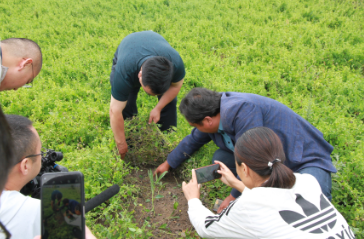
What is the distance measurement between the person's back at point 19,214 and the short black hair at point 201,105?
1380 mm

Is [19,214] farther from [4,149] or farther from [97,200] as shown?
[4,149]

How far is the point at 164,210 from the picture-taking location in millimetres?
2834

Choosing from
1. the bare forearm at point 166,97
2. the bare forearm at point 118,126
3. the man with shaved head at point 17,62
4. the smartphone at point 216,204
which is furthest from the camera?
the bare forearm at point 166,97

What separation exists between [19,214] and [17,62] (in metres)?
1.41

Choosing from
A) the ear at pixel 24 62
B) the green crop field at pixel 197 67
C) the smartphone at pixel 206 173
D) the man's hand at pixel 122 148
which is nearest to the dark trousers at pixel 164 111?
the green crop field at pixel 197 67

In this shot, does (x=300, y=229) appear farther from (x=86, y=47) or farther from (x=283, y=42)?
(x=86, y=47)

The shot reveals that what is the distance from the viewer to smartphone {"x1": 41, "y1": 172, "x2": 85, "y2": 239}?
1.35 meters

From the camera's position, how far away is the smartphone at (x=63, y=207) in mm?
1346

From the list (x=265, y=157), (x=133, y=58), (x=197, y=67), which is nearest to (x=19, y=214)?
(x=265, y=157)

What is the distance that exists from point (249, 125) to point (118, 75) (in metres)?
1.49

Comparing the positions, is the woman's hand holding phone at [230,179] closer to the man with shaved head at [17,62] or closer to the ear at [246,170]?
the ear at [246,170]

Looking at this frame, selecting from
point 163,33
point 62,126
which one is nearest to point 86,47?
point 163,33

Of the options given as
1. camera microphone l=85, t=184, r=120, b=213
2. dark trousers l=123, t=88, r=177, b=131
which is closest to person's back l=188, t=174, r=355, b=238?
camera microphone l=85, t=184, r=120, b=213

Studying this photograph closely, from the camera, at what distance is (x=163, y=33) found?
21.3 ft
